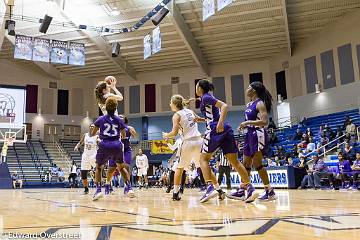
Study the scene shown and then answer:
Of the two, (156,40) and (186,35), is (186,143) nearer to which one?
(156,40)

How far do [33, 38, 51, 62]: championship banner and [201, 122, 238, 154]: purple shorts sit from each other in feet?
45.5

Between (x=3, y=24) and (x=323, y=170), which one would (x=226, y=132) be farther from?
(x=3, y=24)

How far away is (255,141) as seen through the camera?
5.08 metres

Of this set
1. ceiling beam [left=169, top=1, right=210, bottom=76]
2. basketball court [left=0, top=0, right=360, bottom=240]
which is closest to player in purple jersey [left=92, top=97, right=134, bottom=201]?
basketball court [left=0, top=0, right=360, bottom=240]

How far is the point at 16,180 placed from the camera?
1964 cm

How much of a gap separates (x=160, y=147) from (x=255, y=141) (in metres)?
21.7

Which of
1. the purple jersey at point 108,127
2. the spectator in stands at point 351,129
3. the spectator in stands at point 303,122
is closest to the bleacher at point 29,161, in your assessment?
the spectator in stands at point 303,122

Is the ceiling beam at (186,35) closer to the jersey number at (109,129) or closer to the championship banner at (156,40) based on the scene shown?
the championship banner at (156,40)

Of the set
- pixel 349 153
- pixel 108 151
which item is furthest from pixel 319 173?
pixel 108 151

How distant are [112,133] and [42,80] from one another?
25326 millimetres

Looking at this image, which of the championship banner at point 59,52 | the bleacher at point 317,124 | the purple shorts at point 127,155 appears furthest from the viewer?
the bleacher at point 317,124

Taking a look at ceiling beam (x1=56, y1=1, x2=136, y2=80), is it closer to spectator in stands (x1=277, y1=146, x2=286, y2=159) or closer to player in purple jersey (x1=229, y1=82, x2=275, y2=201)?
spectator in stands (x1=277, y1=146, x2=286, y2=159)

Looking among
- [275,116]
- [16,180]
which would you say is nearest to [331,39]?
[275,116]

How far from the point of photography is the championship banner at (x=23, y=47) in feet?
54.3
